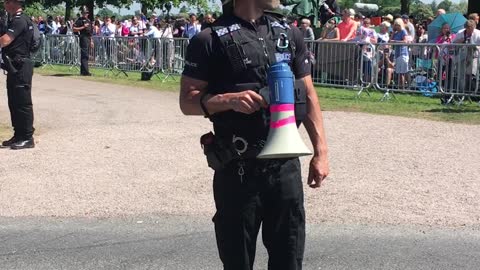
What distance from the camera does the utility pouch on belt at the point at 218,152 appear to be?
10.7 feet

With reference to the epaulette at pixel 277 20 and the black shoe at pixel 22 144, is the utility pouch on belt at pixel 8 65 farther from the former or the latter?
the epaulette at pixel 277 20

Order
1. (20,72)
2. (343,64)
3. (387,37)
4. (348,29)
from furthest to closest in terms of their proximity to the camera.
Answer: (387,37)
(348,29)
(343,64)
(20,72)

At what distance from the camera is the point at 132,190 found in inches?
298

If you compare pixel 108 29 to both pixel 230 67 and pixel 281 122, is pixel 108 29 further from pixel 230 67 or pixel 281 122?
pixel 281 122

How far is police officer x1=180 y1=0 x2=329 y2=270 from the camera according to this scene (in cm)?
325

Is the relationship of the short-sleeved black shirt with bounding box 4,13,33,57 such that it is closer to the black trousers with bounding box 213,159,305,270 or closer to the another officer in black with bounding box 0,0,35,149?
the another officer in black with bounding box 0,0,35,149

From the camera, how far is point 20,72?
31.0 feet

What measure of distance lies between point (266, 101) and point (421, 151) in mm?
6569

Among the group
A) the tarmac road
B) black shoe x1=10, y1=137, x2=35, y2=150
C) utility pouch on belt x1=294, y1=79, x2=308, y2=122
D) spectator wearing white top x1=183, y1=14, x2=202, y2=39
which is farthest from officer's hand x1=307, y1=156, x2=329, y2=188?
spectator wearing white top x1=183, y1=14, x2=202, y2=39

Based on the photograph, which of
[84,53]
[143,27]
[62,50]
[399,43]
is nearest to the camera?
[399,43]

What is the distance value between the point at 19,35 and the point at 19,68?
455 mm

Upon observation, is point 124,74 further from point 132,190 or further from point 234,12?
point 234,12

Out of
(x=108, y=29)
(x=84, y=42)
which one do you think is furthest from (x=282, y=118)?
(x=108, y=29)

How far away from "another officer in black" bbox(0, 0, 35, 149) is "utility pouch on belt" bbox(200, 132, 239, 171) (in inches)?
253
